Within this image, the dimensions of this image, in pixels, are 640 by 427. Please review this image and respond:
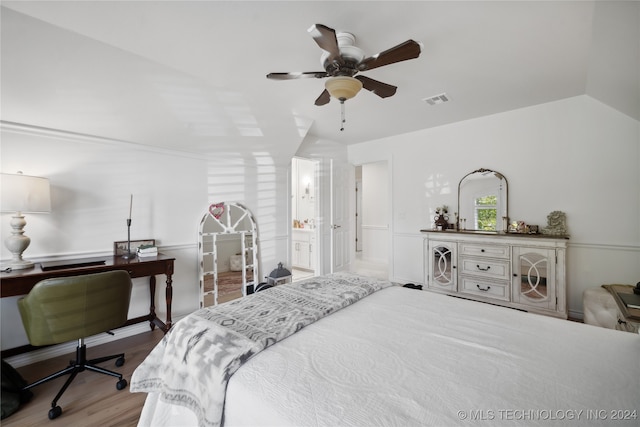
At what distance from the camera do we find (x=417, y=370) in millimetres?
1054

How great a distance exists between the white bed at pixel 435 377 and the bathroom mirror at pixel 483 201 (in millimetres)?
2452

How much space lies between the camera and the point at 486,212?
3.74 meters

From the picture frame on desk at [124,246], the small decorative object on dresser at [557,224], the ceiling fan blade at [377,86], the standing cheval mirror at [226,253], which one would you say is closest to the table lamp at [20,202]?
the picture frame on desk at [124,246]

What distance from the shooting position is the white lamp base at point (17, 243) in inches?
81.9

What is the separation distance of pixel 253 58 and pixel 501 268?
345 cm

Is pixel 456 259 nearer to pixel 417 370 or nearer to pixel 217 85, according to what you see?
pixel 417 370

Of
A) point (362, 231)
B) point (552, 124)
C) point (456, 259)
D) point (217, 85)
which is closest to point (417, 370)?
point (217, 85)

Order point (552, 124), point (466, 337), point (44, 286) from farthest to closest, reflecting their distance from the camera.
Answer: point (552, 124) < point (44, 286) < point (466, 337)

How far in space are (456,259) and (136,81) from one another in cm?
393

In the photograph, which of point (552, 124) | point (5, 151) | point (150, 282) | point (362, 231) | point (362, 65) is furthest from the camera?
point (362, 231)

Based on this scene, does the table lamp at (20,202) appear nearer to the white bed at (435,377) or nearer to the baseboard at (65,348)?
the baseboard at (65,348)

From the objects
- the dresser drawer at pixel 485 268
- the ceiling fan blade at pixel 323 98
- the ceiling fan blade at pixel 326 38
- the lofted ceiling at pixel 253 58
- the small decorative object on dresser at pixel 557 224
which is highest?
the lofted ceiling at pixel 253 58

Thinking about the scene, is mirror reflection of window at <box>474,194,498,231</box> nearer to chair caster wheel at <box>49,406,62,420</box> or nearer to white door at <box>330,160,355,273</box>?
white door at <box>330,160,355,273</box>

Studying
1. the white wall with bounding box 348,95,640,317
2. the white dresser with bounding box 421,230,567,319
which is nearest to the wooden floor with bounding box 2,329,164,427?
the white dresser with bounding box 421,230,567,319
